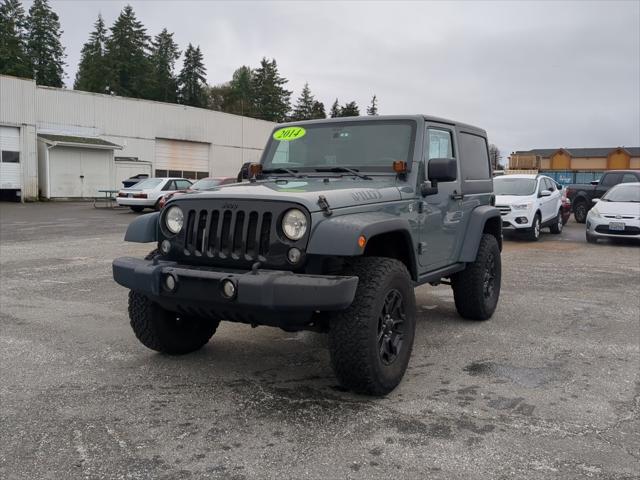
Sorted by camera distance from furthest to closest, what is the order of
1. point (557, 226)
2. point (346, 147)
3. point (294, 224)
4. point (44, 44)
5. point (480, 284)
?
point (44, 44) < point (557, 226) < point (480, 284) < point (346, 147) < point (294, 224)

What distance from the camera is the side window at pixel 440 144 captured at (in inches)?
204

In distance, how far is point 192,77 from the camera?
78.8m

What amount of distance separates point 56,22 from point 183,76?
16.2 meters

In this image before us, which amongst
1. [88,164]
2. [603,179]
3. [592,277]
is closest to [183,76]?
[88,164]

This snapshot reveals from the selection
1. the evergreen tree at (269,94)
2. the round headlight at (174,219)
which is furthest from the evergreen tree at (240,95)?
the round headlight at (174,219)

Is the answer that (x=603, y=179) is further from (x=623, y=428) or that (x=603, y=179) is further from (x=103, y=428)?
(x=103, y=428)

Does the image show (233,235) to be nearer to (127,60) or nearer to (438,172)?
(438,172)

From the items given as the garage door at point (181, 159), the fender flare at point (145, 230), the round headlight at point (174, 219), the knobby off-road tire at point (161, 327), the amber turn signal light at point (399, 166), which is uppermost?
the garage door at point (181, 159)

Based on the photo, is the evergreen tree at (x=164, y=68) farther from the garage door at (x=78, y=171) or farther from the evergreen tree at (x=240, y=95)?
the garage door at (x=78, y=171)

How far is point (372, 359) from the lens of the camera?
3730 millimetres

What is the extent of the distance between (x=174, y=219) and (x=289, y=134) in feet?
5.61

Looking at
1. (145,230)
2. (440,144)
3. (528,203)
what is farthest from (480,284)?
(528,203)

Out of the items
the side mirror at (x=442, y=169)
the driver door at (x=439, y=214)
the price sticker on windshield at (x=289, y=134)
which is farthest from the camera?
the price sticker on windshield at (x=289, y=134)

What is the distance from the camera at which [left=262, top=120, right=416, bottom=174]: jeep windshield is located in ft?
16.2
